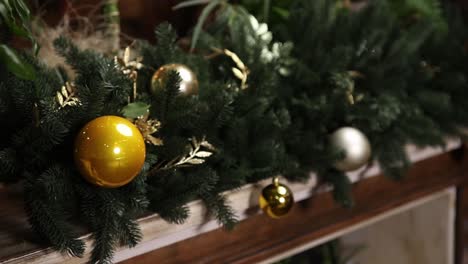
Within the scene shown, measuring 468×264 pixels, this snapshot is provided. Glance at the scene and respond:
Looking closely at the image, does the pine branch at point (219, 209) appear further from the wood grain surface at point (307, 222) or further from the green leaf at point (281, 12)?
the green leaf at point (281, 12)

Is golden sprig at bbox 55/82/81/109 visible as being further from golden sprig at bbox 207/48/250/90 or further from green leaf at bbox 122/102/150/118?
golden sprig at bbox 207/48/250/90

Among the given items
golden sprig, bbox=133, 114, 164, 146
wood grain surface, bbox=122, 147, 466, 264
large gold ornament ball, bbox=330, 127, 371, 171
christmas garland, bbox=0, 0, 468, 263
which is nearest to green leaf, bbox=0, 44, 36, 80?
christmas garland, bbox=0, 0, 468, 263

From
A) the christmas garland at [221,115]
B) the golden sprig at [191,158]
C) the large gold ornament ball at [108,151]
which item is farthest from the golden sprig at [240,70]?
the large gold ornament ball at [108,151]

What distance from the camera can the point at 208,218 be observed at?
0.69m

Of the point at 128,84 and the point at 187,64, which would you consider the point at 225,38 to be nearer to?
the point at 187,64

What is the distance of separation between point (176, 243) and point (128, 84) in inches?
8.6

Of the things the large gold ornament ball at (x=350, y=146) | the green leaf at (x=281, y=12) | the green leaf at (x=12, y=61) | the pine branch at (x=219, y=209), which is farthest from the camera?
the green leaf at (x=281, y=12)

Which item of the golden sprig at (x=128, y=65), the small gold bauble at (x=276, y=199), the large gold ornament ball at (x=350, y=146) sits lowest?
the small gold bauble at (x=276, y=199)

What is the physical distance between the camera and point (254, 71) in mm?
776

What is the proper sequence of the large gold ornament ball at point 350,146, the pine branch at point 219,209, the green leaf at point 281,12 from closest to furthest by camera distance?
the pine branch at point 219,209 < the large gold ornament ball at point 350,146 < the green leaf at point 281,12

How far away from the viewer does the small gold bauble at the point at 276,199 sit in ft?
2.30

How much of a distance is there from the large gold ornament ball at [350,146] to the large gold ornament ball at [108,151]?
361 millimetres

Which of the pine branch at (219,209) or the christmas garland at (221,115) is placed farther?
the pine branch at (219,209)

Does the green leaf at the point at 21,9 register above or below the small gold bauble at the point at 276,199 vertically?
above
